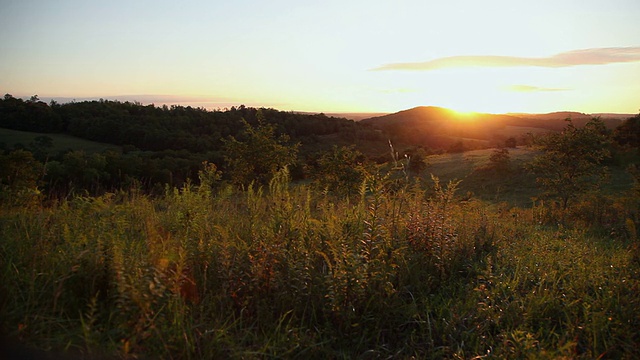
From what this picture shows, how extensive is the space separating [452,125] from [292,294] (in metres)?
93.8

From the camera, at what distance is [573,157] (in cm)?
1791

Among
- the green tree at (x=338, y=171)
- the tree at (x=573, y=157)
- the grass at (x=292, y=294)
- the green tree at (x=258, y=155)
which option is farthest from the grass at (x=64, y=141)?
the grass at (x=292, y=294)

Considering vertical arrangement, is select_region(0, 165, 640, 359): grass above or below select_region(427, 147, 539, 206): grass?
above

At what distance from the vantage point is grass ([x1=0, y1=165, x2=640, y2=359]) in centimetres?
269

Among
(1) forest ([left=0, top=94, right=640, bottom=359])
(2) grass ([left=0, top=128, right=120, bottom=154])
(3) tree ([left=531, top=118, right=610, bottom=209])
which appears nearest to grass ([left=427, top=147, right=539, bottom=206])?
(3) tree ([left=531, top=118, right=610, bottom=209])

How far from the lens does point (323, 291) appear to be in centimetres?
337

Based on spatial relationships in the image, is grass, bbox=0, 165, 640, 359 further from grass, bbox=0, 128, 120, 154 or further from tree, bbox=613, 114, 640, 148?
grass, bbox=0, 128, 120, 154

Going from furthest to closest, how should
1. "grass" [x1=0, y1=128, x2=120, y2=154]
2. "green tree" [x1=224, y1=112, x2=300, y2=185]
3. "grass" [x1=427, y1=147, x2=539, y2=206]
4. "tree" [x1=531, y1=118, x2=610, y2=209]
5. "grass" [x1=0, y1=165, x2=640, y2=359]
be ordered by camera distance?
"grass" [x1=0, y1=128, x2=120, y2=154] → "grass" [x1=427, y1=147, x2=539, y2=206] → "tree" [x1=531, y1=118, x2=610, y2=209] → "green tree" [x1=224, y1=112, x2=300, y2=185] → "grass" [x1=0, y1=165, x2=640, y2=359]

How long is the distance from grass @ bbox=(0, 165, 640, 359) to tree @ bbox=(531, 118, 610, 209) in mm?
15037

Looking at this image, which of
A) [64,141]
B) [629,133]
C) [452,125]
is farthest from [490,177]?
[452,125]

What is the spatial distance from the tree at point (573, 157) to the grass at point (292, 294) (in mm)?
15037

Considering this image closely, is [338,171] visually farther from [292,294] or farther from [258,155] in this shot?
[292,294]

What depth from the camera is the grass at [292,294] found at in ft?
8.84

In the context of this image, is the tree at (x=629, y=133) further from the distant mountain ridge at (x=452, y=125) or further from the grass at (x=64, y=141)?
the grass at (x=64, y=141)
